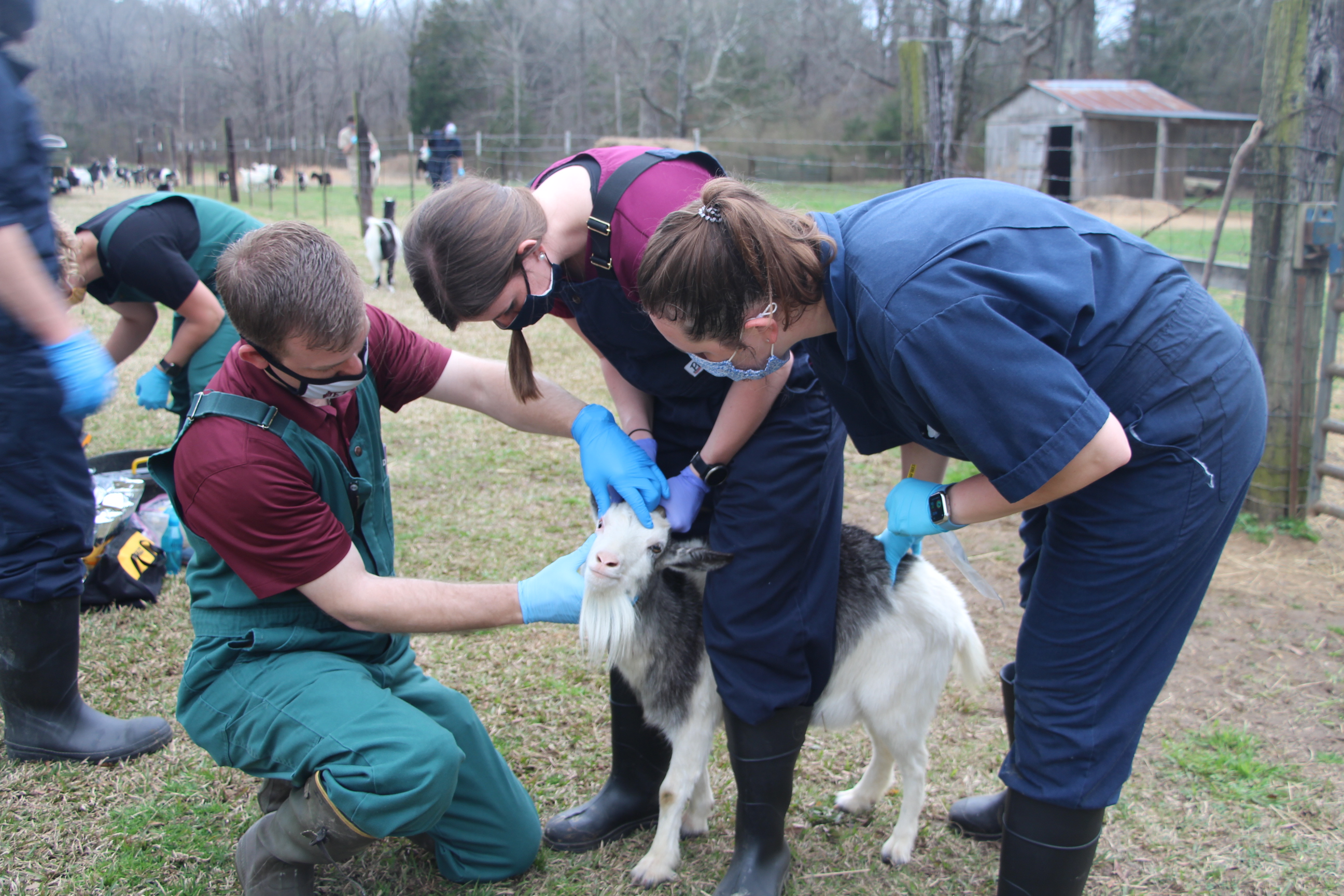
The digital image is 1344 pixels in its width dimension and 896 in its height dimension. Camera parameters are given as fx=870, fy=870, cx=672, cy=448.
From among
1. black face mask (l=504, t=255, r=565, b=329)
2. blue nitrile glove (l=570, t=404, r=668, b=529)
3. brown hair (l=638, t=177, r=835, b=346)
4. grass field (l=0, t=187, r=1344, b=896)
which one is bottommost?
grass field (l=0, t=187, r=1344, b=896)

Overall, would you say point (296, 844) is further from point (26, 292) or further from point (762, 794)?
point (26, 292)

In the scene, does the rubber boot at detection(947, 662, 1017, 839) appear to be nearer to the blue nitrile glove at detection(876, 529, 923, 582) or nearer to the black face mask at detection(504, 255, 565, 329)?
the blue nitrile glove at detection(876, 529, 923, 582)

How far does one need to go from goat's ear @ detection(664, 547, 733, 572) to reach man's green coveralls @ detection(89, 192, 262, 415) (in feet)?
8.66

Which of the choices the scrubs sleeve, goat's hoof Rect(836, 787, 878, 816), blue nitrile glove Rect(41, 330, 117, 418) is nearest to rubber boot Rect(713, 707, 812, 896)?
goat's hoof Rect(836, 787, 878, 816)

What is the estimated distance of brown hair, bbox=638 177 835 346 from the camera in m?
1.64

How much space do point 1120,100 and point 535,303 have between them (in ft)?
91.4

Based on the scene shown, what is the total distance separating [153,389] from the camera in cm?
438

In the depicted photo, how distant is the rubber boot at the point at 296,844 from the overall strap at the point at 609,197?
4.49 ft

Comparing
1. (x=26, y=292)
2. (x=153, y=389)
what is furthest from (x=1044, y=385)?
(x=153, y=389)

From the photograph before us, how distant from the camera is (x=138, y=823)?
251 cm

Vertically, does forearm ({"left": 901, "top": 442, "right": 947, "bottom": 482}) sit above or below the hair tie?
below

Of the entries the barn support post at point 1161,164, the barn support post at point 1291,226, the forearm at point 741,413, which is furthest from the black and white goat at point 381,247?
the barn support post at point 1161,164

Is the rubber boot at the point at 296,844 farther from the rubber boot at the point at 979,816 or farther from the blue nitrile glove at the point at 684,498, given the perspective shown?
the rubber boot at the point at 979,816

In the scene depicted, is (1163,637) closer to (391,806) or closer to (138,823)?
(391,806)
